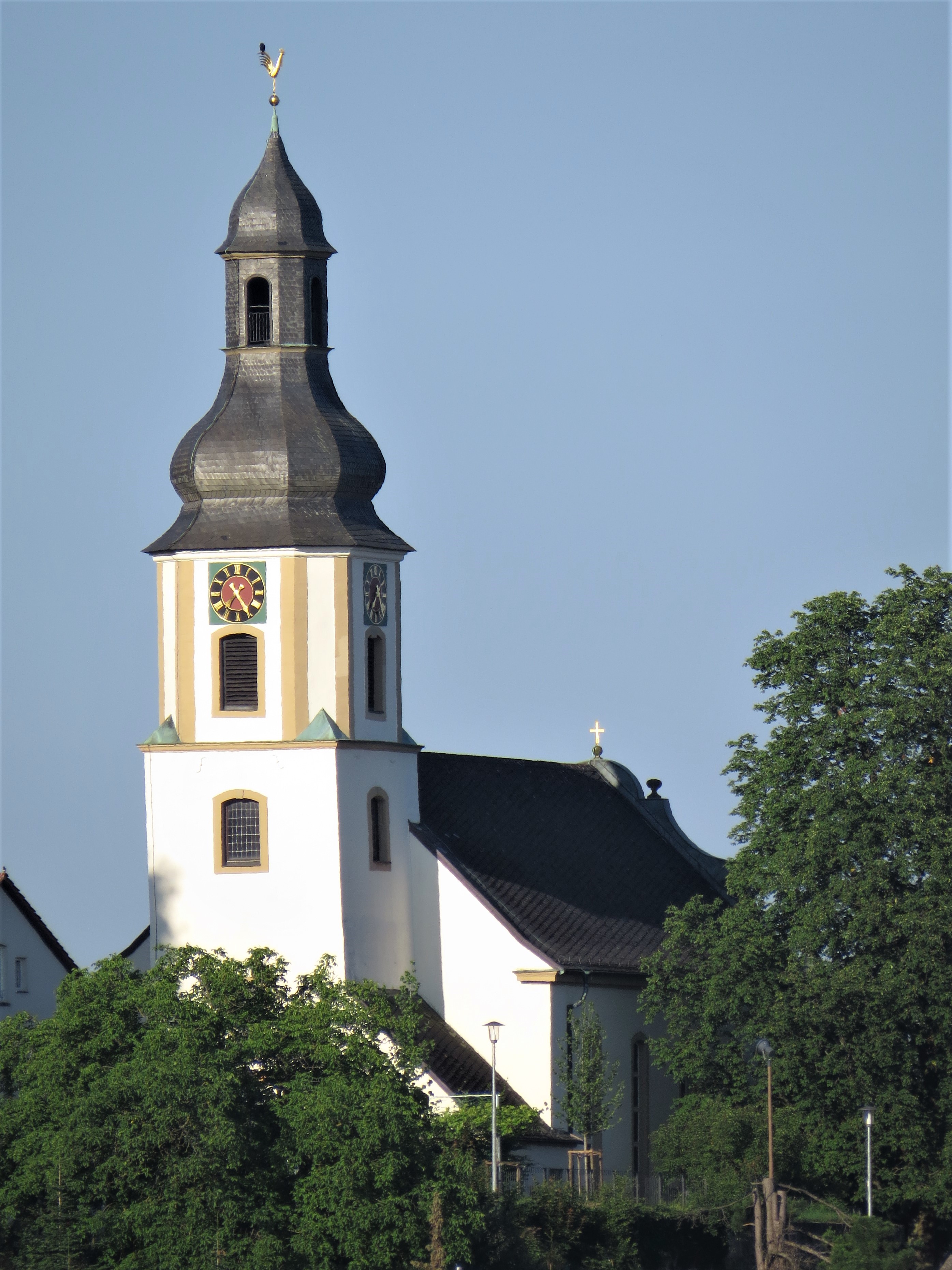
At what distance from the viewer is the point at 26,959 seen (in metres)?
64.2

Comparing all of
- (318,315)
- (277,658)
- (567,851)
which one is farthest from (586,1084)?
(318,315)

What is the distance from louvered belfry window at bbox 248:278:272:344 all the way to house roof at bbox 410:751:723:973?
30.5ft

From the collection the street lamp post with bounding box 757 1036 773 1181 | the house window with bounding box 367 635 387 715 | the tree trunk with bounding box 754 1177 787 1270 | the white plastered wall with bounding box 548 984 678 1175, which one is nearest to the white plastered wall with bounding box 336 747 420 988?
the house window with bounding box 367 635 387 715

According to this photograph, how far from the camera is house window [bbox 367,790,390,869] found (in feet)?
193

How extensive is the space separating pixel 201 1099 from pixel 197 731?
12579 mm

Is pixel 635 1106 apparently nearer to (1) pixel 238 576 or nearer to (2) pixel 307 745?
(2) pixel 307 745

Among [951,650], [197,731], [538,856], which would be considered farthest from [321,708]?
[951,650]

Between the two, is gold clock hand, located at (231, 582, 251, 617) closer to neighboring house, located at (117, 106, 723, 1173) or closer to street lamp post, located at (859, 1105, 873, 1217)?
neighboring house, located at (117, 106, 723, 1173)

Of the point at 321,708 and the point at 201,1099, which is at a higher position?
the point at 321,708

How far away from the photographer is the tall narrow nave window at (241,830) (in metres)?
57.8

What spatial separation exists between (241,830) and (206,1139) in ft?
40.5

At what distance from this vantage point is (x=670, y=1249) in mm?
53562

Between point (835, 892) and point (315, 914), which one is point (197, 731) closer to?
point (315, 914)

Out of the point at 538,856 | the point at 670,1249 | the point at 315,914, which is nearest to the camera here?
the point at 670,1249
